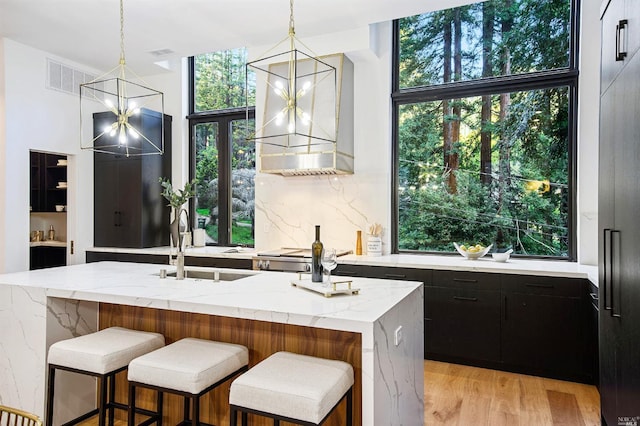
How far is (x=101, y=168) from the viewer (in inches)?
223

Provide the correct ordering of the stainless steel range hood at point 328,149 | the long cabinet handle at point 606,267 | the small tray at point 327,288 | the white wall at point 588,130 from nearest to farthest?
the long cabinet handle at point 606,267 < the small tray at point 327,288 < the white wall at point 588,130 < the stainless steel range hood at point 328,149

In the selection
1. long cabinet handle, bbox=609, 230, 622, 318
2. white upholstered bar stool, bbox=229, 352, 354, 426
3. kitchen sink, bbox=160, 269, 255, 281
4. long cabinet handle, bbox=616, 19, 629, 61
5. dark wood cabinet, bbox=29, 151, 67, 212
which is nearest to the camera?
white upholstered bar stool, bbox=229, 352, 354, 426

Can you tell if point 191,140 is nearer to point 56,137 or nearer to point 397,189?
point 56,137

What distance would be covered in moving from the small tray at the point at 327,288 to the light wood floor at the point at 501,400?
1148 mm

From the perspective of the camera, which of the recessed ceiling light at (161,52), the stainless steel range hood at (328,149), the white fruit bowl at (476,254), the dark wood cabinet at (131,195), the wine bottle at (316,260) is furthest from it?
the dark wood cabinet at (131,195)

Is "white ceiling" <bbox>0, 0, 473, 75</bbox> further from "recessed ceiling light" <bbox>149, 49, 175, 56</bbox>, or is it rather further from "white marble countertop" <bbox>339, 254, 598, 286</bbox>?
"white marble countertop" <bbox>339, 254, 598, 286</bbox>

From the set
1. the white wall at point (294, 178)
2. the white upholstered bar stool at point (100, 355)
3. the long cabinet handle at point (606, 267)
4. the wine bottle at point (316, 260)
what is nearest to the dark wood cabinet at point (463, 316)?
the white wall at point (294, 178)

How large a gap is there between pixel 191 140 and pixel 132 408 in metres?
4.18

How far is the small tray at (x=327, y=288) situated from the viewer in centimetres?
232

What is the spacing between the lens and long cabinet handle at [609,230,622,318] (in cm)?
205

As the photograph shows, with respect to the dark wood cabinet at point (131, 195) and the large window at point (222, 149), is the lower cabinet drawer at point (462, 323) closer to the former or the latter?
the large window at point (222, 149)

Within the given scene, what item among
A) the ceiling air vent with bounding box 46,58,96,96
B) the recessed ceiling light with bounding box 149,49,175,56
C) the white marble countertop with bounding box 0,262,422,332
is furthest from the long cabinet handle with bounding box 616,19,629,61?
the ceiling air vent with bounding box 46,58,96,96

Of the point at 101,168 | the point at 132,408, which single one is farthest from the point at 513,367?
the point at 101,168

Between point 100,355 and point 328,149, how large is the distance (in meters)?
2.85
